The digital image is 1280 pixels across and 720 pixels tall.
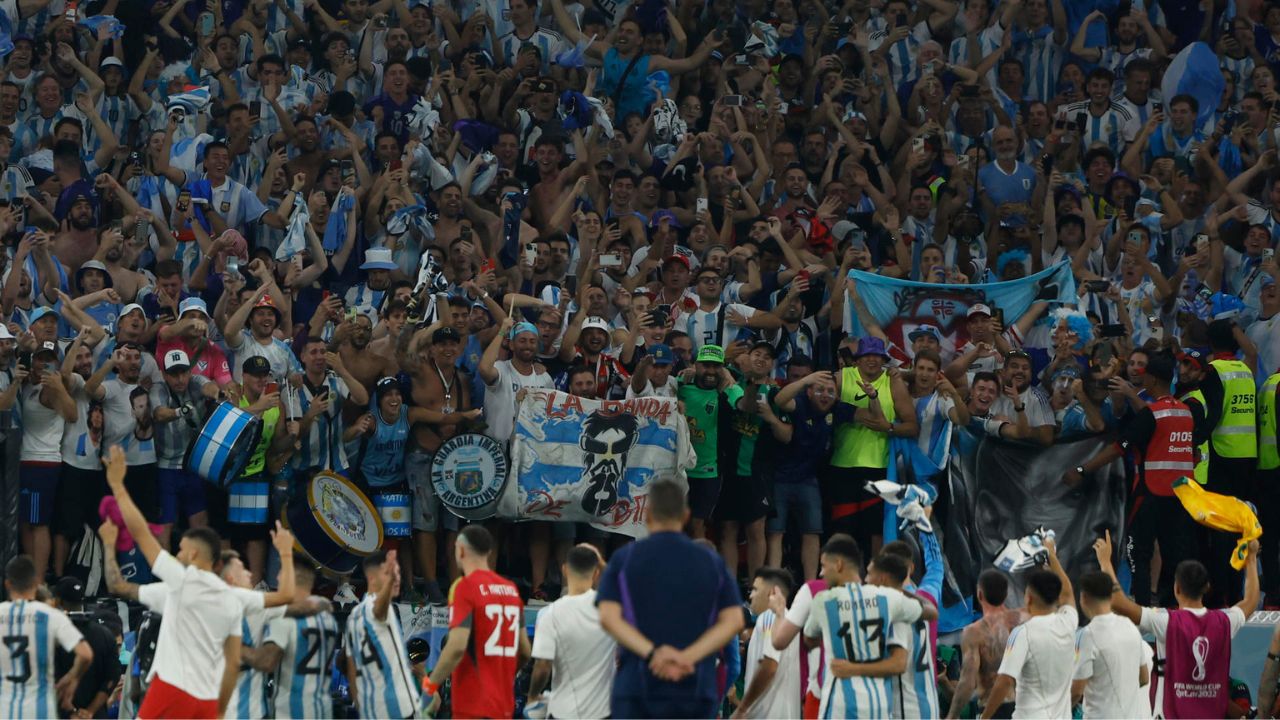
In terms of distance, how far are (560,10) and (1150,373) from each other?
8.64 meters

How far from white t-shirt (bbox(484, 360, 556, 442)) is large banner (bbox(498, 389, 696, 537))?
0.49 feet

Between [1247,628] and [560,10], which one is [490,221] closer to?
[560,10]

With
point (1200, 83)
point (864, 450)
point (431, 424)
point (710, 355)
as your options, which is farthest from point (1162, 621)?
point (1200, 83)

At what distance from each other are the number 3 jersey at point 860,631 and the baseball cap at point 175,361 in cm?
685

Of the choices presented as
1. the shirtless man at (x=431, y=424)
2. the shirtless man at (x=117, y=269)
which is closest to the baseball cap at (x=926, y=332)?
the shirtless man at (x=431, y=424)

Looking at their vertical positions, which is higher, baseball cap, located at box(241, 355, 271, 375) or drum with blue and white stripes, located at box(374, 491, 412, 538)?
baseball cap, located at box(241, 355, 271, 375)

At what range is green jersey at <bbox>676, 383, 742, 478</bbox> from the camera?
657 inches

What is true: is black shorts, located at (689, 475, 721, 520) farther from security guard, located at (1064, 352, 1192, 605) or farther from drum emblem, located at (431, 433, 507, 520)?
security guard, located at (1064, 352, 1192, 605)

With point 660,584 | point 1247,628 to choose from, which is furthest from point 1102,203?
point 660,584

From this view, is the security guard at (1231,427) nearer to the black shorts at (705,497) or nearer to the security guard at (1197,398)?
the security guard at (1197,398)

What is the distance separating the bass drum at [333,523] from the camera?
15953 mm

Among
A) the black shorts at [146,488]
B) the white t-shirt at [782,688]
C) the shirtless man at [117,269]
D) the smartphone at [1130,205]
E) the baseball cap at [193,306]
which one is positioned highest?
the smartphone at [1130,205]

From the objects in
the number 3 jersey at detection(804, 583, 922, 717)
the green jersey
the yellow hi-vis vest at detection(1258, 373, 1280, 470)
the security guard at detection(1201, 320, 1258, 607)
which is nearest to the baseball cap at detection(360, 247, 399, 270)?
the green jersey

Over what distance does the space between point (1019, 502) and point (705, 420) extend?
2811 millimetres
